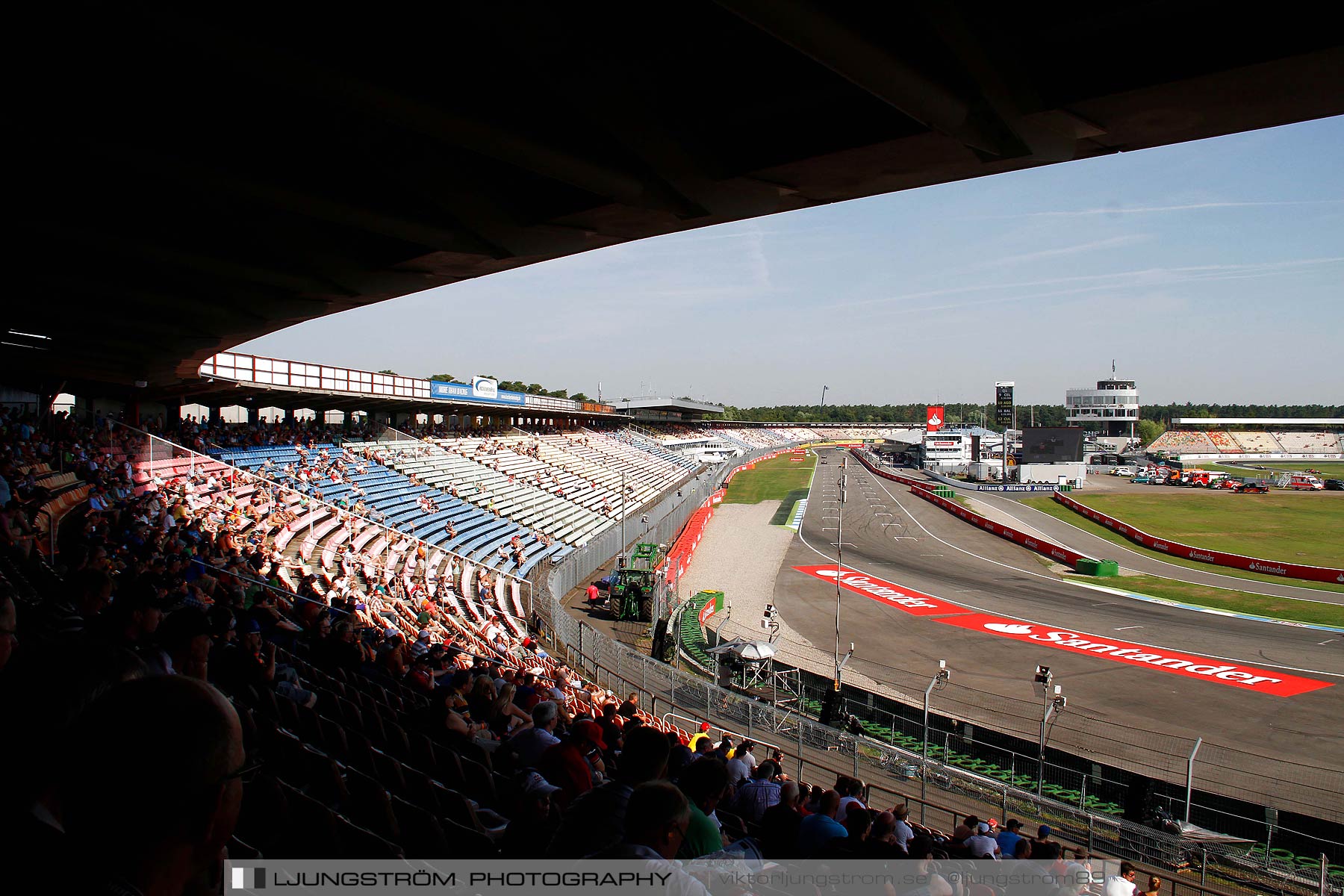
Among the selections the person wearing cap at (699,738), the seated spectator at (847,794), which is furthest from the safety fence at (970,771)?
the seated spectator at (847,794)

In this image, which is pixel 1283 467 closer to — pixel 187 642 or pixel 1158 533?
pixel 1158 533

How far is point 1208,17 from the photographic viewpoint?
140 inches

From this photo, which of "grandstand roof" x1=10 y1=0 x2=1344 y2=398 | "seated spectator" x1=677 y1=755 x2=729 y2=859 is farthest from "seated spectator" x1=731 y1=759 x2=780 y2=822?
"grandstand roof" x1=10 y1=0 x2=1344 y2=398

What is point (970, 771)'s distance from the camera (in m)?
13.7

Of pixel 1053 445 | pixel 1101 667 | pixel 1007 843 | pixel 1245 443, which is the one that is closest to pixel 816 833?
pixel 1007 843

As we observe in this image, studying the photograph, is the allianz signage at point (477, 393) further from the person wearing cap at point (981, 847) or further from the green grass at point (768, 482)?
the person wearing cap at point (981, 847)

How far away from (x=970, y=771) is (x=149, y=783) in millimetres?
14709

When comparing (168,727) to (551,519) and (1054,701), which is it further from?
(551,519)

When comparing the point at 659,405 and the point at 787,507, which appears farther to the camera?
the point at 659,405

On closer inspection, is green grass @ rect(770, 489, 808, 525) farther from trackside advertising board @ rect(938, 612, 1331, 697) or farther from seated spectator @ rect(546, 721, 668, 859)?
seated spectator @ rect(546, 721, 668, 859)

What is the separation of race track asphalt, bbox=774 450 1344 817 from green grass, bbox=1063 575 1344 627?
1.93m

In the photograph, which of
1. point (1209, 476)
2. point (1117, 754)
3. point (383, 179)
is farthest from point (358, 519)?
point (1209, 476)

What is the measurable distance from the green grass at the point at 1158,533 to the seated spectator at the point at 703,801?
36361mm

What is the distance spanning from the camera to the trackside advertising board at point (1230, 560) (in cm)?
3208
